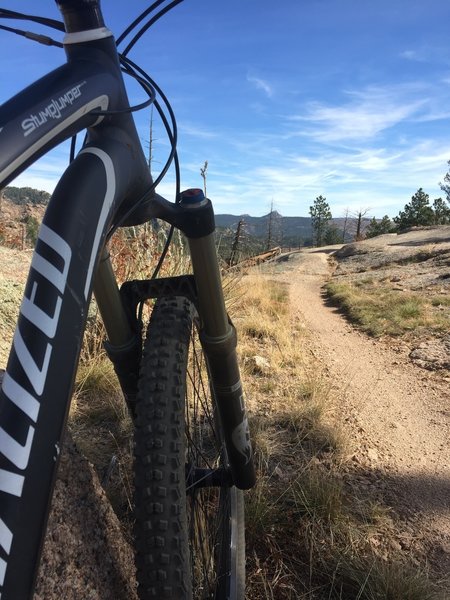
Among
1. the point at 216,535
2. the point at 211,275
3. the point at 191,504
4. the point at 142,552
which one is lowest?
the point at 216,535

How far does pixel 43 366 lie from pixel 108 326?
54 cm

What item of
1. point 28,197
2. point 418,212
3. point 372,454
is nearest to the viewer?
point 372,454

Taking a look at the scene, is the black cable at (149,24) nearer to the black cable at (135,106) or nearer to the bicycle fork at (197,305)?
the black cable at (135,106)

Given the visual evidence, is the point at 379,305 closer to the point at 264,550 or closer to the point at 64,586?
the point at 264,550

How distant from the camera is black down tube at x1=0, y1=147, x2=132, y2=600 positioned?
65cm

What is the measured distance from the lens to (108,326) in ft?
4.07

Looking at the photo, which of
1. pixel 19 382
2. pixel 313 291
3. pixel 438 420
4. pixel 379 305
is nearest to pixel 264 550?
pixel 19 382

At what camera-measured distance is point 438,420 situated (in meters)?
3.27

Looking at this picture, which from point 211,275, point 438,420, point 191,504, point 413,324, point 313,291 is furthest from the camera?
point 313,291

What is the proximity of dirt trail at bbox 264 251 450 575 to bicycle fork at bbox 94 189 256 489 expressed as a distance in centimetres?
133

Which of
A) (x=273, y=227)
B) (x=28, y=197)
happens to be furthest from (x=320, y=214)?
(x=28, y=197)

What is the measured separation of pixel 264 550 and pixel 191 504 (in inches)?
28.4

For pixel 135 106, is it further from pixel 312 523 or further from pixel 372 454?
pixel 372 454

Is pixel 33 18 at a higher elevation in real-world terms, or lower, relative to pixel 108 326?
higher
